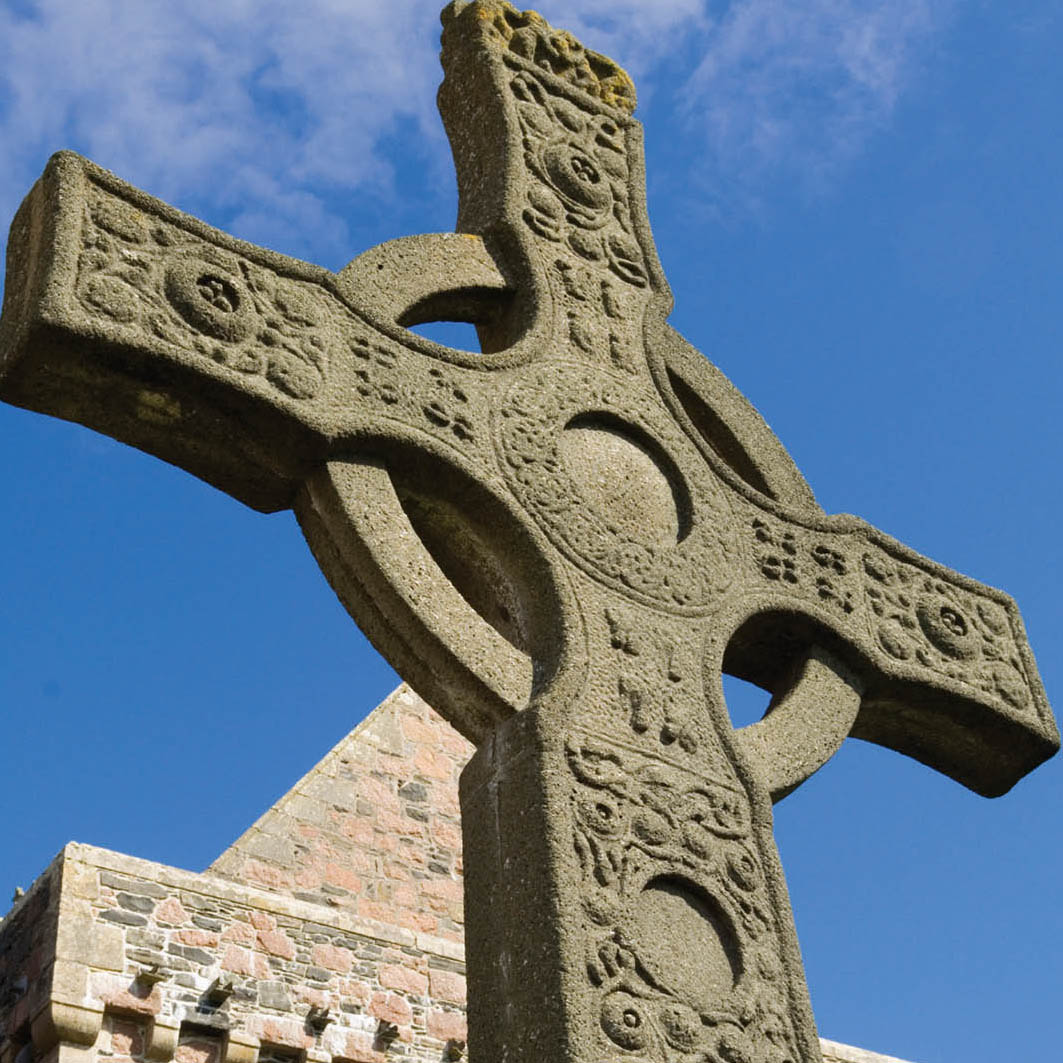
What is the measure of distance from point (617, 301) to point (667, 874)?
180cm

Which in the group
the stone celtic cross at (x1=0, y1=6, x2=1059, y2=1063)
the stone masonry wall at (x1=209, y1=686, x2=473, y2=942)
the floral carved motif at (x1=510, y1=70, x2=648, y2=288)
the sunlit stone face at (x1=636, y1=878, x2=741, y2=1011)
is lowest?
the sunlit stone face at (x1=636, y1=878, x2=741, y2=1011)

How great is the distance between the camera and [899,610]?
16.0 ft

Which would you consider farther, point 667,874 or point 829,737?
point 829,737

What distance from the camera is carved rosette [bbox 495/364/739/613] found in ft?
13.5

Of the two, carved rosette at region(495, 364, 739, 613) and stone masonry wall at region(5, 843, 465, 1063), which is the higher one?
stone masonry wall at region(5, 843, 465, 1063)

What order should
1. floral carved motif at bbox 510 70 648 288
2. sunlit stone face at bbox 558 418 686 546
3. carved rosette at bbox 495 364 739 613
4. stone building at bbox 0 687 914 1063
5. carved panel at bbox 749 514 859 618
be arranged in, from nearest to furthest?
carved rosette at bbox 495 364 739 613, sunlit stone face at bbox 558 418 686 546, carved panel at bbox 749 514 859 618, floral carved motif at bbox 510 70 648 288, stone building at bbox 0 687 914 1063

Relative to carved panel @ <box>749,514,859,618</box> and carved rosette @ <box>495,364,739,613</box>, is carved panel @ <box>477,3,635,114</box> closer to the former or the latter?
carved rosette @ <box>495,364,739,613</box>

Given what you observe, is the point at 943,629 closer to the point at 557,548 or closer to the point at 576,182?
the point at 557,548

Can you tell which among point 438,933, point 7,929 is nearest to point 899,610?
point 7,929

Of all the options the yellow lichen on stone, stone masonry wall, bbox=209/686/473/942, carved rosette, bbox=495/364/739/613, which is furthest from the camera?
stone masonry wall, bbox=209/686/473/942

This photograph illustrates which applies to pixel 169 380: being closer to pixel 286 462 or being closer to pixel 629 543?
pixel 286 462

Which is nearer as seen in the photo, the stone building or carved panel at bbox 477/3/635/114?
carved panel at bbox 477/3/635/114

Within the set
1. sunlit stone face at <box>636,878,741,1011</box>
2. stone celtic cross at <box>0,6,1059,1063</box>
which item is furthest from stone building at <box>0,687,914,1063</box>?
sunlit stone face at <box>636,878,741,1011</box>

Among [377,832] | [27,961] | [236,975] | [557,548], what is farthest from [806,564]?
[377,832]
